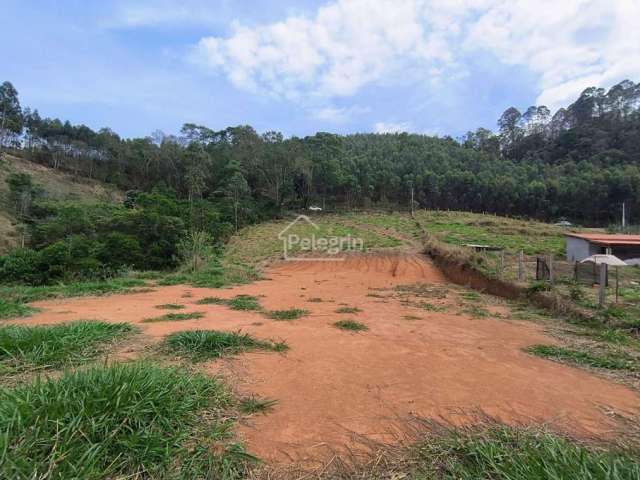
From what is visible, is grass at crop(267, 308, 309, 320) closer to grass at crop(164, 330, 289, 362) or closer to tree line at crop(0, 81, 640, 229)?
grass at crop(164, 330, 289, 362)

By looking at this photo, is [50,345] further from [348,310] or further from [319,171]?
[319,171]

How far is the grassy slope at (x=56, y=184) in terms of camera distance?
109 feet

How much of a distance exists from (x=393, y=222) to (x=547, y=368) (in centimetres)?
2656

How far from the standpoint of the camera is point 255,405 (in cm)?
257

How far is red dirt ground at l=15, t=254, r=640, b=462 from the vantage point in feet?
7.98

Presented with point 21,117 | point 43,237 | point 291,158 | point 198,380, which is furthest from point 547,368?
point 21,117

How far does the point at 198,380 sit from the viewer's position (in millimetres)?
2629

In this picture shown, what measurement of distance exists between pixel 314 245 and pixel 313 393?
18.0 m

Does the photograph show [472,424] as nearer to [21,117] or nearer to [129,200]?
[129,200]

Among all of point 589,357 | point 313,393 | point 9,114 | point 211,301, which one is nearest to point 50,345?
point 313,393

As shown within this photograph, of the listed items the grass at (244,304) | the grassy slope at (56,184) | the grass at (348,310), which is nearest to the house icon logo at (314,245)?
the grass at (244,304)

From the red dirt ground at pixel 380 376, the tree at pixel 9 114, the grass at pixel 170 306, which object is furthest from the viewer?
the tree at pixel 9 114

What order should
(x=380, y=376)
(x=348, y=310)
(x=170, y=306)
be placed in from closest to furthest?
(x=380, y=376) → (x=170, y=306) → (x=348, y=310)

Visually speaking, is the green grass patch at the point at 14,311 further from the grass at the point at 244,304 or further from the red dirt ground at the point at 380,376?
the grass at the point at 244,304
